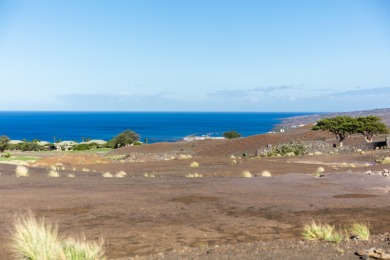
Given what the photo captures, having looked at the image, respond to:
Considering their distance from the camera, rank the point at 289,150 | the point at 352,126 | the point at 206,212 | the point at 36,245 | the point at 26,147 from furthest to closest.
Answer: the point at 26,147
the point at 352,126
the point at 289,150
the point at 206,212
the point at 36,245

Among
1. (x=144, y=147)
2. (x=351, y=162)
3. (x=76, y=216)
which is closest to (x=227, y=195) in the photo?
(x=76, y=216)

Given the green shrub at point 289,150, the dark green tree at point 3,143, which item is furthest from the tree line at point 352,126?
the dark green tree at point 3,143

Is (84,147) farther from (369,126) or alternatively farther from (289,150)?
(369,126)

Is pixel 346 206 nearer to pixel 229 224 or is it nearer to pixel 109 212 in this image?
pixel 229 224

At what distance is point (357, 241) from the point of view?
381 inches

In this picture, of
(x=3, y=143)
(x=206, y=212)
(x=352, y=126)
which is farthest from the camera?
(x=3, y=143)

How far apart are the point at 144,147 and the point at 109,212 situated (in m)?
50.6

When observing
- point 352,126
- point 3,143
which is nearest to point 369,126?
point 352,126

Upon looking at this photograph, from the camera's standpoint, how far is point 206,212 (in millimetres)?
14836

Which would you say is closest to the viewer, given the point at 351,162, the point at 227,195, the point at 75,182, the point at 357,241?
the point at 357,241

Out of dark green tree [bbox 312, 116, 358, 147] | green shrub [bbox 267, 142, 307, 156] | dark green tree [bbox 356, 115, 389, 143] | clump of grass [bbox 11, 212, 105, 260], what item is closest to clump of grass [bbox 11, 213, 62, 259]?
clump of grass [bbox 11, 212, 105, 260]

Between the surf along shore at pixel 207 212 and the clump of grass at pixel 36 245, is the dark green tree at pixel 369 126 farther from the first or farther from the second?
the clump of grass at pixel 36 245

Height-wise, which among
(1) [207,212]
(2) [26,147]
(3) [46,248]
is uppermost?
(3) [46,248]

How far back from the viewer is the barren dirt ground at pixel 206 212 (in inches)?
389
